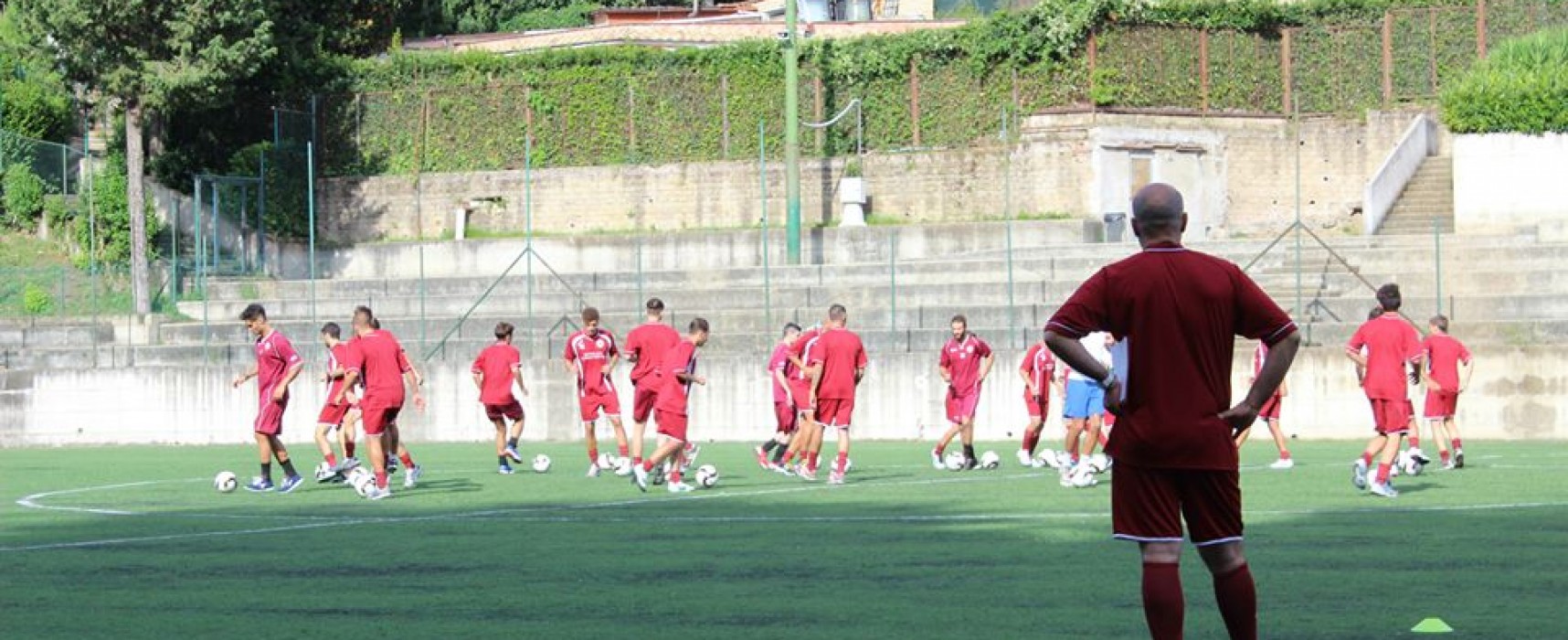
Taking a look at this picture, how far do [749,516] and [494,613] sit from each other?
268 inches

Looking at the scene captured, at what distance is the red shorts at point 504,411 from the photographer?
27945 mm

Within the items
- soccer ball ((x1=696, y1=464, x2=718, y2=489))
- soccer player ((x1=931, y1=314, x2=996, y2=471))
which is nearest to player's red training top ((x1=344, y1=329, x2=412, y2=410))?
soccer ball ((x1=696, y1=464, x2=718, y2=489))

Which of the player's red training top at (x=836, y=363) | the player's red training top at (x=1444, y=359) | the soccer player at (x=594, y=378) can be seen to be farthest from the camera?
the soccer player at (x=594, y=378)

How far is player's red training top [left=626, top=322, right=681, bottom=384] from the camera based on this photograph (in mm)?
24016

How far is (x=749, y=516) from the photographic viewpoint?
19.1 meters

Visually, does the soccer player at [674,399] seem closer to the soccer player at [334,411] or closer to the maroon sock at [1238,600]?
the soccer player at [334,411]

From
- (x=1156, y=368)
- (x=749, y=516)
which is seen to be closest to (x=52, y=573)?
(x=749, y=516)

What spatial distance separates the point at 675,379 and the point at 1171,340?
13256mm

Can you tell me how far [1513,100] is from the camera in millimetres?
39094

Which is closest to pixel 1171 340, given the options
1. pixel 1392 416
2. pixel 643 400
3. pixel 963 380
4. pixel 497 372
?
pixel 1392 416

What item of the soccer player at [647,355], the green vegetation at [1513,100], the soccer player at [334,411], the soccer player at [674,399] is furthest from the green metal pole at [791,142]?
the soccer player at [674,399]

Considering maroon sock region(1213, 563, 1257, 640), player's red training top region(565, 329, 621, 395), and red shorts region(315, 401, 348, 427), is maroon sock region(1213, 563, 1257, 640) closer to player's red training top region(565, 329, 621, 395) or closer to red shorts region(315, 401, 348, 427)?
red shorts region(315, 401, 348, 427)

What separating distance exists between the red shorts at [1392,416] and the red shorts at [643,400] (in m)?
7.42

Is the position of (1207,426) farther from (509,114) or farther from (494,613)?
(509,114)
